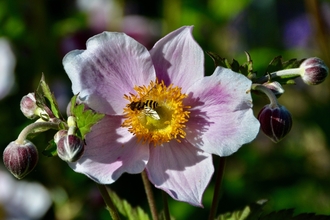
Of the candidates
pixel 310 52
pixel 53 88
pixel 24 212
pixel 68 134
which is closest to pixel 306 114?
pixel 310 52

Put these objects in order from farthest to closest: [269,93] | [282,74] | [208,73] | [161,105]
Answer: [208,73], [161,105], [282,74], [269,93]

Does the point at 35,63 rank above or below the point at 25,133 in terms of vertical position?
below


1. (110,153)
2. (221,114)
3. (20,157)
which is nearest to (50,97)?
(20,157)

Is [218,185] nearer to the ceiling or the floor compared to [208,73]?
nearer to the ceiling

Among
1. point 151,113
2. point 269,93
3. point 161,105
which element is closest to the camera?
point 269,93

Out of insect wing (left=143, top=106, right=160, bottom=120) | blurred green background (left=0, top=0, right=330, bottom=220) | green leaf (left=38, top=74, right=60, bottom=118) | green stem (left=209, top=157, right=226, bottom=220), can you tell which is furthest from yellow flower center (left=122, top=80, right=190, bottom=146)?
blurred green background (left=0, top=0, right=330, bottom=220)

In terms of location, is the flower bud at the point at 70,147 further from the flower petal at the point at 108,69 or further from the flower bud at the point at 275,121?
the flower bud at the point at 275,121

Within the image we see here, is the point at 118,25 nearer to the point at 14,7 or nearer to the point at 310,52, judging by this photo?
the point at 14,7

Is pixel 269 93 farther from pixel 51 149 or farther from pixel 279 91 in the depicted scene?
pixel 51 149
